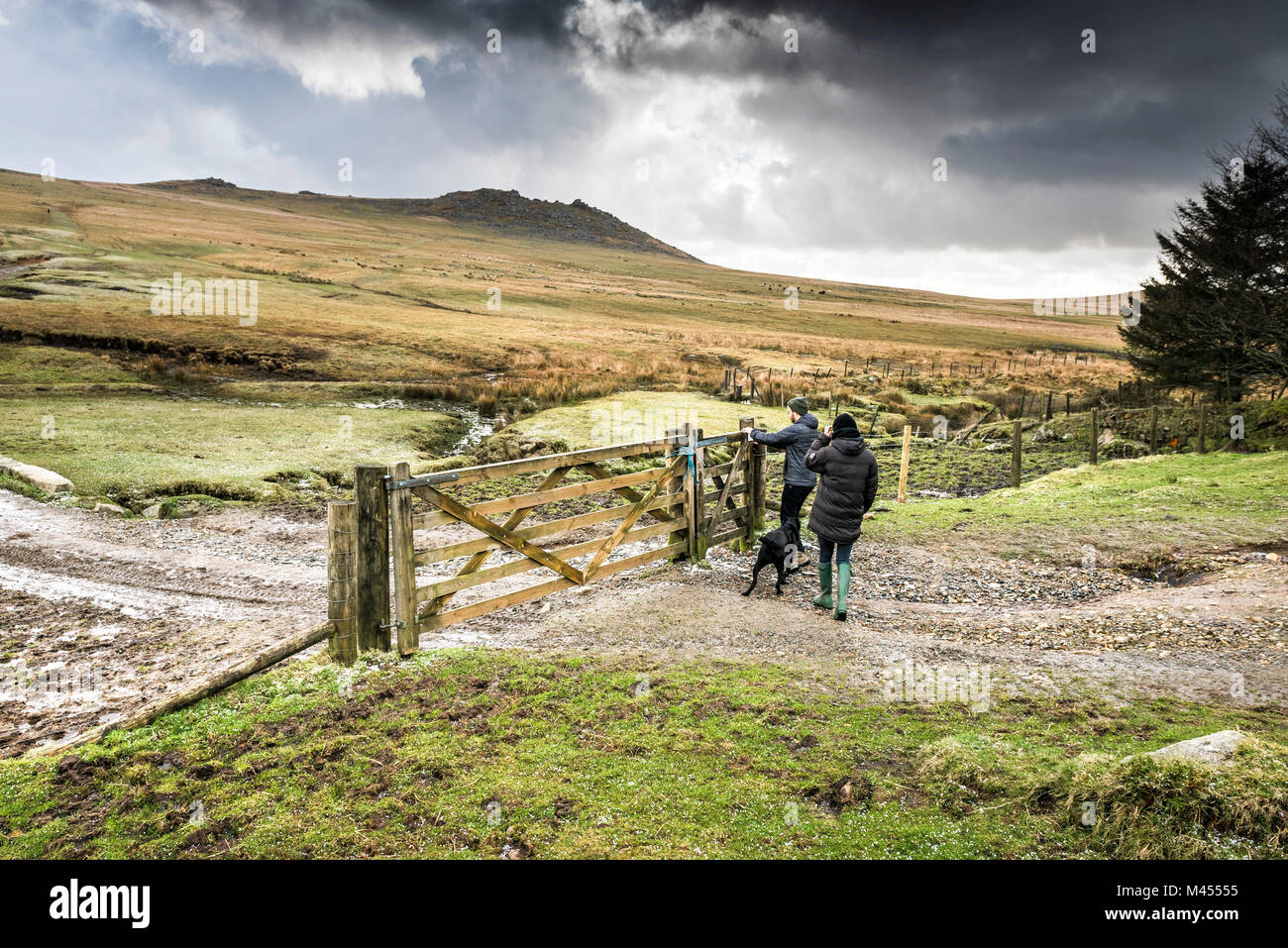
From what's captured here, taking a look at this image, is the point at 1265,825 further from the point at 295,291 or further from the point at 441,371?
Answer: the point at 295,291

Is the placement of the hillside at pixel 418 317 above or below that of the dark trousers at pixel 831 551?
above

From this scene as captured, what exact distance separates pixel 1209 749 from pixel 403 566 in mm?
7201

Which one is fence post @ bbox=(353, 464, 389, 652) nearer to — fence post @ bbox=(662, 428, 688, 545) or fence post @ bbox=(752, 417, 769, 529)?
fence post @ bbox=(662, 428, 688, 545)

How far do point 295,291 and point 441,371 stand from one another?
3532cm

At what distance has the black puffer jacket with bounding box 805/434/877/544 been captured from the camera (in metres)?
9.16

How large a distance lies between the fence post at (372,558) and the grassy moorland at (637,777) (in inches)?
23.6

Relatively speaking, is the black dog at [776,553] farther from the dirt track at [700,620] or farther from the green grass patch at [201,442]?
the green grass patch at [201,442]

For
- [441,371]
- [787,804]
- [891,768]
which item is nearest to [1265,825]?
[891,768]

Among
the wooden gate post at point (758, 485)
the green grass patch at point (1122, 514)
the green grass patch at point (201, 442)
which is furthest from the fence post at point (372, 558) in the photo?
the green grass patch at point (201, 442)

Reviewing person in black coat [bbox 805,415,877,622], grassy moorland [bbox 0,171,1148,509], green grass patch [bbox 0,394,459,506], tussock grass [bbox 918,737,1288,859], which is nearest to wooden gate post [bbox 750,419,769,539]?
person in black coat [bbox 805,415,877,622]

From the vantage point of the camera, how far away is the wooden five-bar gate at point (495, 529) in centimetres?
750

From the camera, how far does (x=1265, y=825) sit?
13.2 ft

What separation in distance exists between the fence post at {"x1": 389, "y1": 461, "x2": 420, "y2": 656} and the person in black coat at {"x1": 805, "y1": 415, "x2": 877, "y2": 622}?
5.21 metres

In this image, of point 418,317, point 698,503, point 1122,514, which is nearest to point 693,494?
point 698,503
